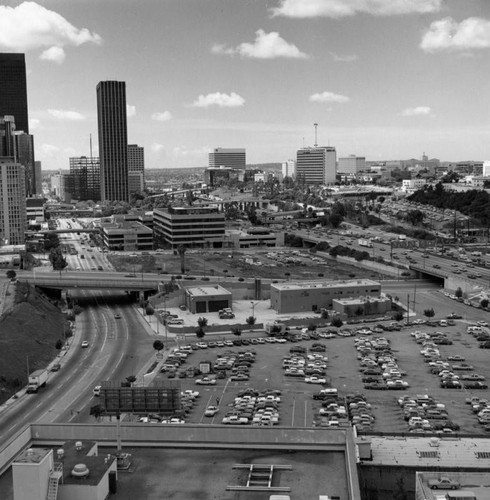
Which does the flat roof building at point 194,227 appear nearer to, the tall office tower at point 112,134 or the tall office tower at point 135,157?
the tall office tower at point 112,134

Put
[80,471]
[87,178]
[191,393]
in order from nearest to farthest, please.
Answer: [80,471] < [191,393] < [87,178]

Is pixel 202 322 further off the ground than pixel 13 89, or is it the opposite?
pixel 13 89

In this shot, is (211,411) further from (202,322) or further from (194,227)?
(194,227)

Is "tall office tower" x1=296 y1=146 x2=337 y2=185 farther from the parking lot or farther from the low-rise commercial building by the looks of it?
the parking lot

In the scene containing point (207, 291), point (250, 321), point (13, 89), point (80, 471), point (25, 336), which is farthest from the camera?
point (13, 89)

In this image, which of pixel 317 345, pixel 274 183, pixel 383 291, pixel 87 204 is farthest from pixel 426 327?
pixel 274 183

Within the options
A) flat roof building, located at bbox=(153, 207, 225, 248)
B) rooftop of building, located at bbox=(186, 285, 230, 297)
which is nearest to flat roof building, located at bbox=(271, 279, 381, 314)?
rooftop of building, located at bbox=(186, 285, 230, 297)

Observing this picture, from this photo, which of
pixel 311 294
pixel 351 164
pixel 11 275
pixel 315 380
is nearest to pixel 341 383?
pixel 315 380
